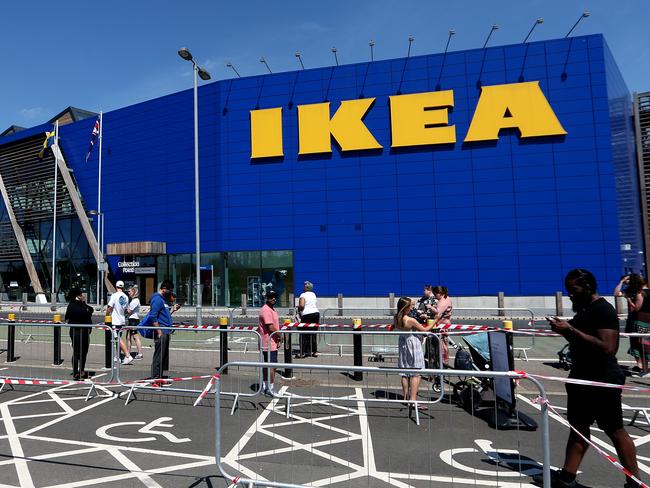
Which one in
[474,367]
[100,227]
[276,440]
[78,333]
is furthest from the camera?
[100,227]

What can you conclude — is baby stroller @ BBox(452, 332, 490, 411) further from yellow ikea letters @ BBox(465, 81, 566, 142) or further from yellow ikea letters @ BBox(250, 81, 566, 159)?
yellow ikea letters @ BBox(465, 81, 566, 142)

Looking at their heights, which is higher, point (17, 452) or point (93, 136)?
point (93, 136)

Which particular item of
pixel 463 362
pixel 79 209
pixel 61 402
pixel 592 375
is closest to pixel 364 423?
pixel 592 375

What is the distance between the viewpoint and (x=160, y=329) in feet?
25.8

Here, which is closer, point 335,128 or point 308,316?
point 308,316

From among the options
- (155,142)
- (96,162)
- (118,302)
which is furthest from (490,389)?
(96,162)

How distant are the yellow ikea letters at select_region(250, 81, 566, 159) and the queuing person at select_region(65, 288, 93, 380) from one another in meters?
21.6

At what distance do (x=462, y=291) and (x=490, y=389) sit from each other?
21.1 m

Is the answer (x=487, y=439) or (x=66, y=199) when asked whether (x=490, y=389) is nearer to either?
(x=487, y=439)

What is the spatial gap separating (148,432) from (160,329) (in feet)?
8.25

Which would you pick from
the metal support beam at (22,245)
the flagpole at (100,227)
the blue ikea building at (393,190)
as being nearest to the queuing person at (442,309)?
the blue ikea building at (393,190)

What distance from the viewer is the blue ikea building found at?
83.5 ft

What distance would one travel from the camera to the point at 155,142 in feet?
109

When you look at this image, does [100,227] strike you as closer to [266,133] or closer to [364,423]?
[266,133]
